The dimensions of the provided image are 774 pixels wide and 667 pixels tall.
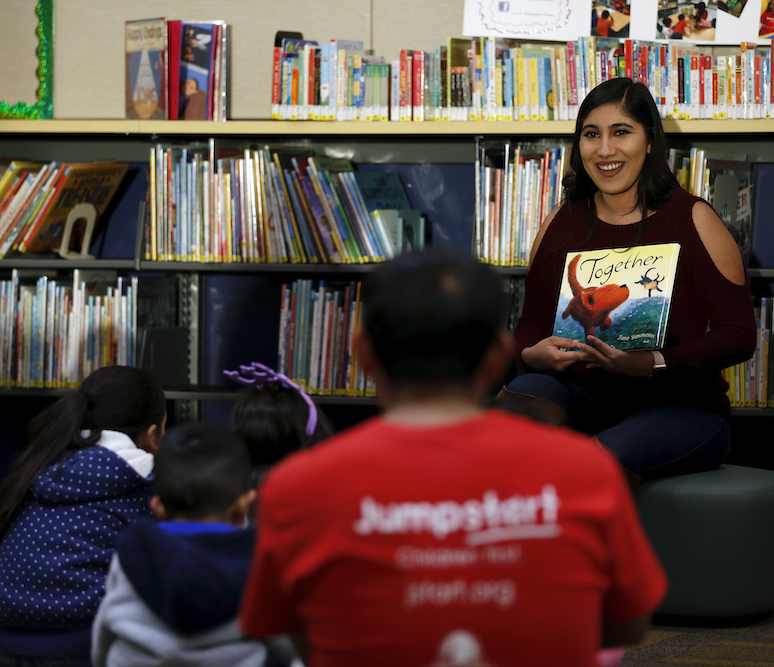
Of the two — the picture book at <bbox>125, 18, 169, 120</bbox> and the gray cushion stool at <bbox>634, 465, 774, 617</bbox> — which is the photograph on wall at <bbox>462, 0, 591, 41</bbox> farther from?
the gray cushion stool at <bbox>634, 465, 774, 617</bbox>

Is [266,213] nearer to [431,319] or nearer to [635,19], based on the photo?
[635,19]

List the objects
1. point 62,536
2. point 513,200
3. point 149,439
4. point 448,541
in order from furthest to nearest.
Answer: point 513,200, point 149,439, point 62,536, point 448,541

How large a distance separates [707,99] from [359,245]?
3.60 ft

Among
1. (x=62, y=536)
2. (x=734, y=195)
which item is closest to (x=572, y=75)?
(x=734, y=195)

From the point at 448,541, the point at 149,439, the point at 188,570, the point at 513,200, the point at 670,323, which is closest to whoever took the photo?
the point at 448,541

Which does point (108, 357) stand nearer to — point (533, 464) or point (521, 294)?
point (521, 294)

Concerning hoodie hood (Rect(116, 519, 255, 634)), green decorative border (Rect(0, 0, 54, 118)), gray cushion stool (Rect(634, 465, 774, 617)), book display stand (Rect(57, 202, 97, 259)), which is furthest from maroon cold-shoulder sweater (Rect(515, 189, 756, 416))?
green decorative border (Rect(0, 0, 54, 118))

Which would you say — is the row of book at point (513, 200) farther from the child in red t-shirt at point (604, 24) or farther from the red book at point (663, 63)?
the child in red t-shirt at point (604, 24)

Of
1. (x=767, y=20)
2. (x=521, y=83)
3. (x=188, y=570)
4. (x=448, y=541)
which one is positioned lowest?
(x=188, y=570)

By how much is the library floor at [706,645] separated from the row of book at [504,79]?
1397 mm

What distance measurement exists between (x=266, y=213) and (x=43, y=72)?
1004 millimetres

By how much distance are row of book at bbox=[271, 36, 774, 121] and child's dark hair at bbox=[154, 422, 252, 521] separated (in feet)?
5.47

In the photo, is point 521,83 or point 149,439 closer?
point 149,439

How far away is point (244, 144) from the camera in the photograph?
2836mm
